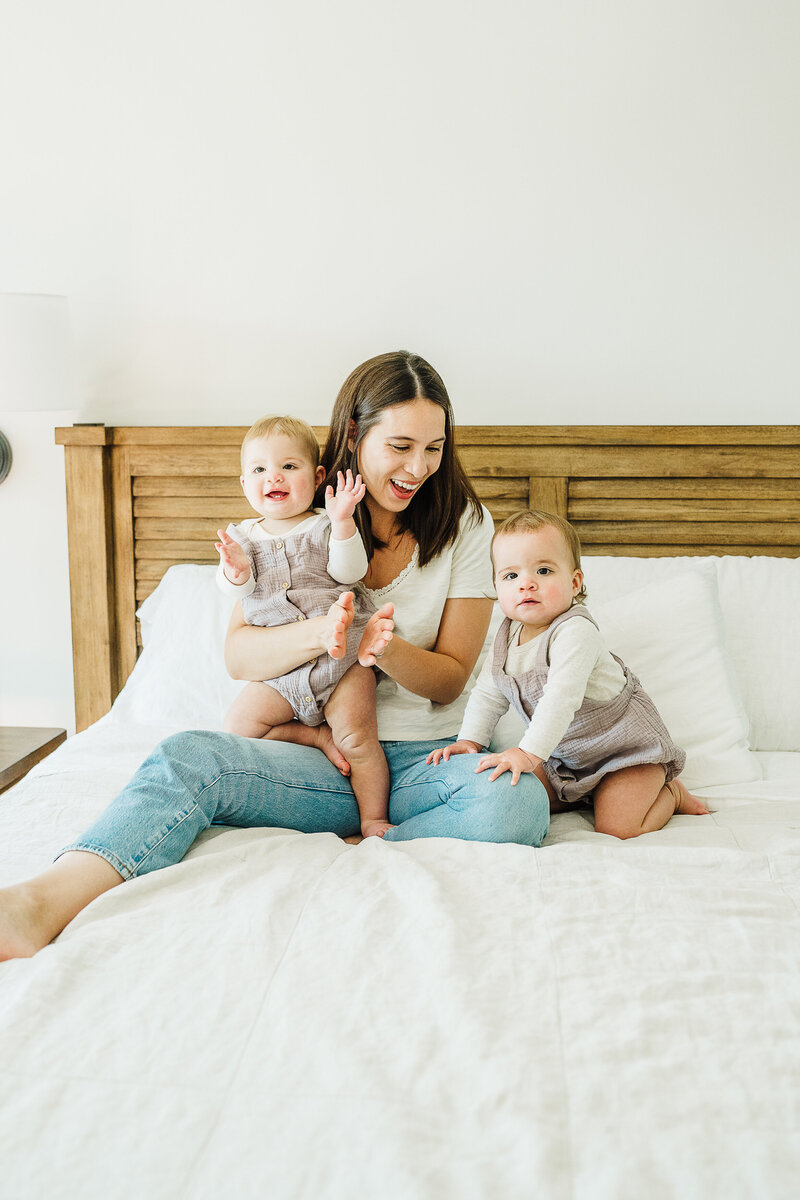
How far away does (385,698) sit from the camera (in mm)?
1561

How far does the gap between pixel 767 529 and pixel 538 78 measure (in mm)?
1169

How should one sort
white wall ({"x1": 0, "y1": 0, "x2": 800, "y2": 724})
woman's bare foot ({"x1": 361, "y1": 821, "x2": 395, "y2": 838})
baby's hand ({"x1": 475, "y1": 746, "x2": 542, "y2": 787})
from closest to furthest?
baby's hand ({"x1": 475, "y1": 746, "x2": 542, "y2": 787}), woman's bare foot ({"x1": 361, "y1": 821, "x2": 395, "y2": 838}), white wall ({"x1": 0, "y1": 0, "x2": 800, "y2": 724})

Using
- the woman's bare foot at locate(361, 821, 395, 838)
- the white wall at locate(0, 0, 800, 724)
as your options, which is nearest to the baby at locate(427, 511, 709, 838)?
the woman's bare foot at locate(361, 821, 395, 838)

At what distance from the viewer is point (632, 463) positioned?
6.94ft

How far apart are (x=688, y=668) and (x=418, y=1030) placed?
1.05 metres

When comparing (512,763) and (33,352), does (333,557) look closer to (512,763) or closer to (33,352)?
(512,763)

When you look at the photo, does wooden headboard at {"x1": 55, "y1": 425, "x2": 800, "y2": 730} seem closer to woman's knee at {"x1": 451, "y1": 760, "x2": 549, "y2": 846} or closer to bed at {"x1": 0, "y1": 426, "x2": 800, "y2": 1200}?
bed at {"x1": 0, "y1": 426, "x2": 800, "y2": 1200}

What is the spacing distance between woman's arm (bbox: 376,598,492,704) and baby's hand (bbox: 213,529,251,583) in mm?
276

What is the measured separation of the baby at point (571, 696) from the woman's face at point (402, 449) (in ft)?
0.57

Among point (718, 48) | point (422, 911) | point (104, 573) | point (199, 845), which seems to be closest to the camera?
point (422, 911)

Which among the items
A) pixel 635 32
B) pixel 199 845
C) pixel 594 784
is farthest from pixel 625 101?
pixel 199 845

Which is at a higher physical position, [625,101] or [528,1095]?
[625,101]

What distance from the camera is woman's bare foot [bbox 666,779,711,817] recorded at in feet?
4.71

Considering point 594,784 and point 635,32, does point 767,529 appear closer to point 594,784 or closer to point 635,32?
point 594,784
